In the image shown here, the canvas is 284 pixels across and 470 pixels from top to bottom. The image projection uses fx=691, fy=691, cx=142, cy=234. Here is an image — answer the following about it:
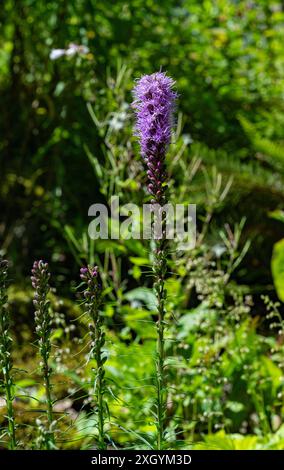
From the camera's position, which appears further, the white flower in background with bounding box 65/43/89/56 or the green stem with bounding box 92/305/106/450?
the white flower in background with bounding box 65/43/89/56

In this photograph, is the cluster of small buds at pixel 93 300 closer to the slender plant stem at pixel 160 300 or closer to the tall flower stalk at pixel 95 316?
the tall flower stalk at pixel 95 316

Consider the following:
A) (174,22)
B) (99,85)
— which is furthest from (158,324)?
(174,22)

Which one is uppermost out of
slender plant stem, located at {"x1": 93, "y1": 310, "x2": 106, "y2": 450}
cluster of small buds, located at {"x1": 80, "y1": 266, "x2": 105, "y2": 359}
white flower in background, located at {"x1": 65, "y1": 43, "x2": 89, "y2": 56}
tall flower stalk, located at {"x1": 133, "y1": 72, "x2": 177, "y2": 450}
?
white flower in background, located at {"x1": 65, "y1": 43, "x2": 89, "y2": 56}

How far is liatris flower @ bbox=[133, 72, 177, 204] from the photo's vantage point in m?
1.51

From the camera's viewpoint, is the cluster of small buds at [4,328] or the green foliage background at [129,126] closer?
the cluster of small buds at [4,328]

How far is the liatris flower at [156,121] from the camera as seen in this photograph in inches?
59.5

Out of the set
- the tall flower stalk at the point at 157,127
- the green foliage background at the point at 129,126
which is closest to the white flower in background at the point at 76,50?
the green foliage background at the point at 129,126

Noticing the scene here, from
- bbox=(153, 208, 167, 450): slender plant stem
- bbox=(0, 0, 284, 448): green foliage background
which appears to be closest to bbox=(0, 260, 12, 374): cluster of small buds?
bbox=(153, 208, 167, 450): slender plant stem

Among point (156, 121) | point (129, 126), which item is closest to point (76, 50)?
point (129, 126)

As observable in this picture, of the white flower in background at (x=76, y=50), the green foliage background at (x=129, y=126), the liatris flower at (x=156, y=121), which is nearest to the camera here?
the liatris flower at (x=156, y=121)

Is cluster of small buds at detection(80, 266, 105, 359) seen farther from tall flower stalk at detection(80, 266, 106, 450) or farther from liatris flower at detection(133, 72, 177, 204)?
liatris flower at detection(133, 72, 177, 204)

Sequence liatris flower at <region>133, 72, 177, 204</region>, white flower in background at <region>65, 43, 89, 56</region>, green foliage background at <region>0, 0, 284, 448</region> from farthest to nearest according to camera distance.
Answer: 1. green foliage background at <region>0, 0, 284, 448</region>
2. white flower in background at <region>65, 43, 89, 56</region>
3. liatris flower at <region>133, 72, 177, 204</region>

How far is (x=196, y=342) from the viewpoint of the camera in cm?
261

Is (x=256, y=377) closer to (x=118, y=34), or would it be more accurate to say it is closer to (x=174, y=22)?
(x=118, y=34)
